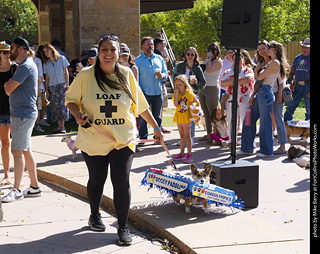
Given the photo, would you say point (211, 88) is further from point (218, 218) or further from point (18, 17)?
point (18, 17)

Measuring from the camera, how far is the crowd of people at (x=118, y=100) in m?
5.33

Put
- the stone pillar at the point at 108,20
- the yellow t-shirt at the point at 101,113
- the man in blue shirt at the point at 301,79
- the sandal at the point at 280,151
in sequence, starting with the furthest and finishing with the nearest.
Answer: the stone pillar at the point at 108,20 < the man in blue shirt at the point at 301,79 < the sandal at the point at 280,151 < the yellow t-shirt at the point at 101,113

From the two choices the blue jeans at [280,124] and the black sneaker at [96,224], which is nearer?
the black sneaker at [96,224]

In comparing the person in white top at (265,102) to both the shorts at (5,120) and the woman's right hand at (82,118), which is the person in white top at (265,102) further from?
the woman's right hand at (82,118)

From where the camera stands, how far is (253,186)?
21.4ft

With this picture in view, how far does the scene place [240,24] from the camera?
713 centimetres

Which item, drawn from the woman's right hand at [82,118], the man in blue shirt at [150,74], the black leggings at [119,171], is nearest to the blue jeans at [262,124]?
the man in blue shirt at [150,74]

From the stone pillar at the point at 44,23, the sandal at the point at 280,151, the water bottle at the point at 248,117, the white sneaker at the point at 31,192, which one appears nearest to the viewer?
the white sneaker at the point at 31,192

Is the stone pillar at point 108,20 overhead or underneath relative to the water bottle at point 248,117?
overhead

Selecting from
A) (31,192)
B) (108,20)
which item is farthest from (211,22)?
(31,192)

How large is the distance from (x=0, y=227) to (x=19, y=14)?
194ft

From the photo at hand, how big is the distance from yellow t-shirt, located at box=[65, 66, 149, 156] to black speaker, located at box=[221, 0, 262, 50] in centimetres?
224

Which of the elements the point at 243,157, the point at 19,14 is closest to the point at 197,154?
the point at 243,157
